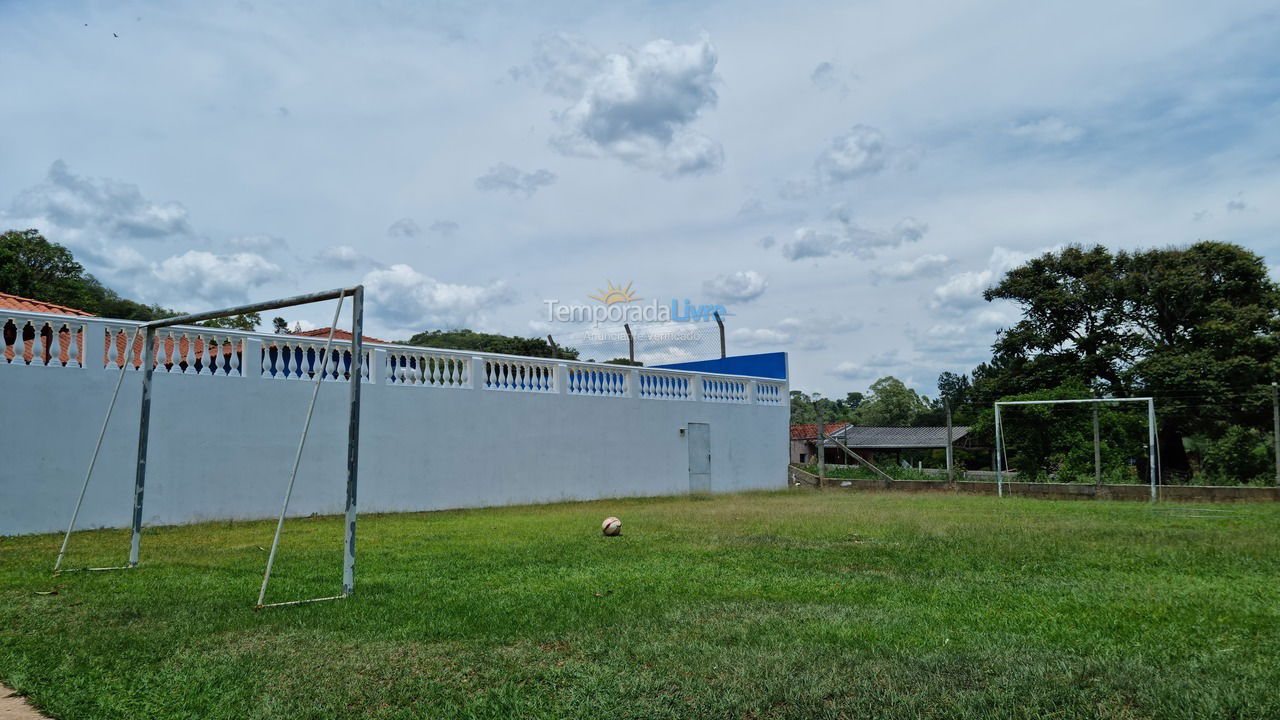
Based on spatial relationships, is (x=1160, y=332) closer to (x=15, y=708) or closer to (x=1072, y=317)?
(x=1072, y=317)

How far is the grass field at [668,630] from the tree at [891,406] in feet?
203

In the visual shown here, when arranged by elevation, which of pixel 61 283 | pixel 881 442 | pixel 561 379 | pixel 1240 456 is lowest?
pixel 881 442

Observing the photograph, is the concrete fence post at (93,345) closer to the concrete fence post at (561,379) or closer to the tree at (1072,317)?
the concrete fence post at (561,379)

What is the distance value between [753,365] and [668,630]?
1901cm

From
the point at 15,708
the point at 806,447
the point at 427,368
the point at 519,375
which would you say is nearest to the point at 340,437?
the point at 427,368

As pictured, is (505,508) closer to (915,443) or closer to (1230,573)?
(1230,573)

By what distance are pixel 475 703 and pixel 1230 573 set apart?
6383 mm

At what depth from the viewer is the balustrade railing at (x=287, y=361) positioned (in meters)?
10.9

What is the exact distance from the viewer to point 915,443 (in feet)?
179

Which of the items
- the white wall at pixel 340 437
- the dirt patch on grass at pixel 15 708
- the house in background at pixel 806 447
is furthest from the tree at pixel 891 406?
the dirt patch on grass at pixel 15 708

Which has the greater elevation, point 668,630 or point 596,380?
point 596,380

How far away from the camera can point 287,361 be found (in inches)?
512

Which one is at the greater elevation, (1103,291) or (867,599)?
(1103,291)

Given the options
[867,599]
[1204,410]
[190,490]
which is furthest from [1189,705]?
[1204,410]
